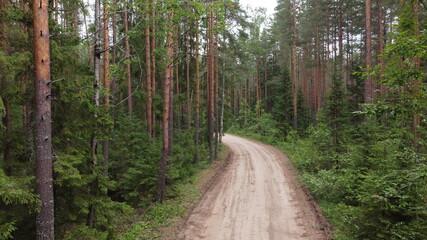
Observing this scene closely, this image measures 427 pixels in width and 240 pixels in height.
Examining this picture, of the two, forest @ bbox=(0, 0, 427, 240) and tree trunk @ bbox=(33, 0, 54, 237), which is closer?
tree trunk @ bbox=(33, 0, 54, 237)

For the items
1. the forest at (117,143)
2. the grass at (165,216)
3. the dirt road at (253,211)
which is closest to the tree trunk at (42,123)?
the forest at (117,143)

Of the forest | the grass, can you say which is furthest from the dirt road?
the forest

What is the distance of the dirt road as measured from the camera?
7512 mm

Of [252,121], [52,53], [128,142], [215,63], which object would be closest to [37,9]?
[52,53]

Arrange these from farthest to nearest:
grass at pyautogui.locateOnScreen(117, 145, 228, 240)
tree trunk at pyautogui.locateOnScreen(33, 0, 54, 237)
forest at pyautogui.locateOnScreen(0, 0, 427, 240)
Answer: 1. grass at pyautogui.locateOnScreen(117, 145, 228, 240)
2. forest at pyautogui.locateOnScreen(0, 0, 427, 240)
3. tree trunk at pyautogui.locateOnScreen(33, 0, 54, 237)

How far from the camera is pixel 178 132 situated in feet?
66.7

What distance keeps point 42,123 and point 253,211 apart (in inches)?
294

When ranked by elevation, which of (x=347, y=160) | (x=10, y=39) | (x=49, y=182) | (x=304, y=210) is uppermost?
(x=10, y=39)

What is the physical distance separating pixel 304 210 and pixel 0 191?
9.02 meters

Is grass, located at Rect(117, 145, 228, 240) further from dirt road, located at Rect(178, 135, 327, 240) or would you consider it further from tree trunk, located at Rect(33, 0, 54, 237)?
tree trunk, located at Rect(33, 0, 54, 237)

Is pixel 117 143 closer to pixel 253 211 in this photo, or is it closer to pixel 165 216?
pixel 165 216

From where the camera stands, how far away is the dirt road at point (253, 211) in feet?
24.6

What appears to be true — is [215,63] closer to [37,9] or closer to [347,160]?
[347,160]

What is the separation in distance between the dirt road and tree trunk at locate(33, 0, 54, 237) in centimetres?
392
